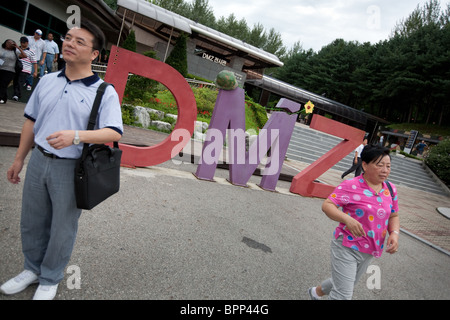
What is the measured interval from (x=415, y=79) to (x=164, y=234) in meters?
38.3

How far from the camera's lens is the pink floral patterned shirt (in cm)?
225

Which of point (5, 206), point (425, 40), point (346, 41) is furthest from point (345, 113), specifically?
point (5, 206)

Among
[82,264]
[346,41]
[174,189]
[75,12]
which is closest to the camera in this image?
[82,264]

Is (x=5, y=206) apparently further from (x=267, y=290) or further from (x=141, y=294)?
(x=267, y=290)

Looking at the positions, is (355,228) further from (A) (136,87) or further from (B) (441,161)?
(B) (441,161)

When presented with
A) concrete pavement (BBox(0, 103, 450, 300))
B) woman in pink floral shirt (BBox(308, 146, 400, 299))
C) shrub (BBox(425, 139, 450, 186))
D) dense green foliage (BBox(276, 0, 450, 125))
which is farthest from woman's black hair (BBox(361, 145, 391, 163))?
dense green foliage (BBox(276, 0, 450, 125))

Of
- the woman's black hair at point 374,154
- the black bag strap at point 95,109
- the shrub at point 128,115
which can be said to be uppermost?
the woman's black hair at point 374,154

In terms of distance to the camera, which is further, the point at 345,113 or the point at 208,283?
the point at 345,113

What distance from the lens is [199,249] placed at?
3.23 meters

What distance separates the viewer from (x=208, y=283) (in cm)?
262

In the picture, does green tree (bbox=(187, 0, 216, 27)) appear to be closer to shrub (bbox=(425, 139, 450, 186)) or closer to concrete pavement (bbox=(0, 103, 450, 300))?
shrub (bbox=(425, 139, 450, 186))

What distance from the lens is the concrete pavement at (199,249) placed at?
242 cm

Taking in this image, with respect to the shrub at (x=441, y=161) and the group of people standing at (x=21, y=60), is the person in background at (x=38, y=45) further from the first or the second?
the shrub at (x=441, y=161)

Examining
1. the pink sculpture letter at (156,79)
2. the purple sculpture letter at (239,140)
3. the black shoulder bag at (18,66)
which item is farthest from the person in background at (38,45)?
the purple sculpture letter at (239,140)
